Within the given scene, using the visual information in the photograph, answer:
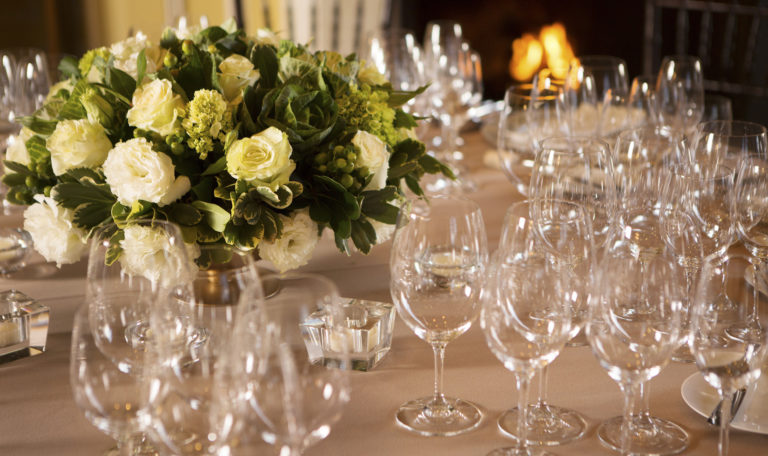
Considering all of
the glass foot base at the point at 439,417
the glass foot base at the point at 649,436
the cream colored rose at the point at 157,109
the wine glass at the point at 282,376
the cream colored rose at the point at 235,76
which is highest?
the cream colored rose at the point at 235,76

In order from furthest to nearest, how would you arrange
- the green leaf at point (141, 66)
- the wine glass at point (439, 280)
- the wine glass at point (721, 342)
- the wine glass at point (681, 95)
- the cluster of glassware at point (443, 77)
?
the cluster of glassware at point (443, 77), the wine glass at point (681, 95), the green leaf at point (141, 66), the wine glass at point (439, 280), the wine glass at point (721, 342)

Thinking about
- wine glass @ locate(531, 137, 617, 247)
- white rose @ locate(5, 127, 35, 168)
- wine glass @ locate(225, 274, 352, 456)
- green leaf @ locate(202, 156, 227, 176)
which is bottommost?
wine glass @ locate(225, 274, 352, 456)

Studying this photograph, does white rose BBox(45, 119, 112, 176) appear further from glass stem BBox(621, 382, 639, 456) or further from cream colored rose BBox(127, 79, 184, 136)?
glass stem BBox(621, 382, 639, 456)

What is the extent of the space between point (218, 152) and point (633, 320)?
0.61 meters

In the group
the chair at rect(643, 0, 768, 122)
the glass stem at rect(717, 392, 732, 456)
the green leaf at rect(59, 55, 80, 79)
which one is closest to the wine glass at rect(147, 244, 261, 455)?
the glass stem at rect(717, 392, 732, 456)

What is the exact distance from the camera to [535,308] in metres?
0.97

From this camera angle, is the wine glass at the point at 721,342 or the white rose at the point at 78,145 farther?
the white rose at the point at 78,145

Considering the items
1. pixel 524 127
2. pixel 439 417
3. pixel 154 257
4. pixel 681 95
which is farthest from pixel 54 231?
pixel 681 95

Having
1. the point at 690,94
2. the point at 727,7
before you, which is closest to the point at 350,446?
the point at 690,94

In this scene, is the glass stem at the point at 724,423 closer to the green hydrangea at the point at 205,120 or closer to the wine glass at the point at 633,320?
the wine glass at the point at 633,320

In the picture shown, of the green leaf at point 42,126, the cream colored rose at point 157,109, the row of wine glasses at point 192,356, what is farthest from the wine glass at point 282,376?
the green leaf at point 42,126

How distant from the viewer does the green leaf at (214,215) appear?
121cm

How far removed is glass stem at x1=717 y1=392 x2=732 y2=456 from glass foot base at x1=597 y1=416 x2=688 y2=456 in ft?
0.16

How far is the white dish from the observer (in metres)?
1.01
